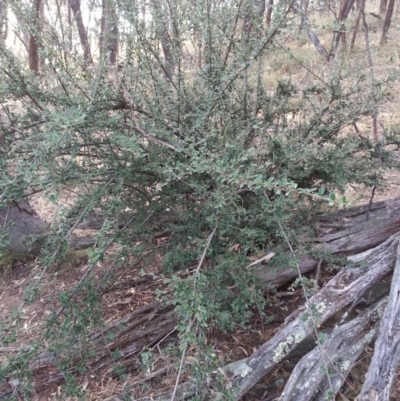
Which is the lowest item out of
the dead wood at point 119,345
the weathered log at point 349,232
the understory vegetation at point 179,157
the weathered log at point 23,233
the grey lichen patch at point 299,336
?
the dead wood at point 119,345

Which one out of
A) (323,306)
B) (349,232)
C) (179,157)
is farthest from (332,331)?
(179,157)

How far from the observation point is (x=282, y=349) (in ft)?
5.35

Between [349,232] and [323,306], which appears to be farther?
[349,232]

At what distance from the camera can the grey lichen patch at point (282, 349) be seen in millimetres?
1623

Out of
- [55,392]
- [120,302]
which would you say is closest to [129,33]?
[120,302]

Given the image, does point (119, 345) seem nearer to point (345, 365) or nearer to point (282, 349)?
point (282, 349)

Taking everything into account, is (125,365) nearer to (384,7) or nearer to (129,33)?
(129,33)

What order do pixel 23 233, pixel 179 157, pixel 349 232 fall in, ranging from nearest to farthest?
pixel 179 157 → pixel 349 232 → pixel 23 233

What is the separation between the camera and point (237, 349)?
2.09 m

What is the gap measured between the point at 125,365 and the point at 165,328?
27 centimetres

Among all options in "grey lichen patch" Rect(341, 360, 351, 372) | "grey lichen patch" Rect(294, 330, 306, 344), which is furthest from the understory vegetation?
"grey lichen patch" Rect(341, 360, 351, 372)

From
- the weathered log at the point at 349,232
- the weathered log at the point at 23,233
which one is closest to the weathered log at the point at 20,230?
the weathered log at the point at 23,233

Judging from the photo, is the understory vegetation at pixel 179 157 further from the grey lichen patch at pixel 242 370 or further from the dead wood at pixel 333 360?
the dead wood at pixel 333 360

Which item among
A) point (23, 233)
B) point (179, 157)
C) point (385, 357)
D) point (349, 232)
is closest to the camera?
point (385, 357)
